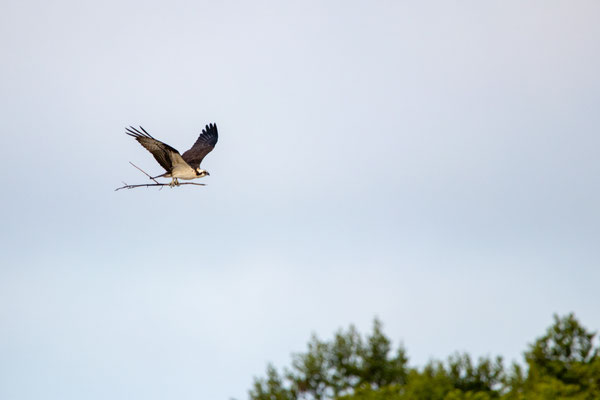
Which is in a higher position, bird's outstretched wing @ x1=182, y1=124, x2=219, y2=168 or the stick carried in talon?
bird's outstretched wing @ x1=182, y1=124, x2=219, y2=168

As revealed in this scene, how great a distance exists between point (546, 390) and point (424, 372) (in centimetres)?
890

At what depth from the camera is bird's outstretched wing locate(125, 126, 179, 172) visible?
117ft

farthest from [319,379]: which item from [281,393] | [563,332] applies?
[563,332]

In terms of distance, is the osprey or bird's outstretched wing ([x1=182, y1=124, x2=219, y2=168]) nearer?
the osprey

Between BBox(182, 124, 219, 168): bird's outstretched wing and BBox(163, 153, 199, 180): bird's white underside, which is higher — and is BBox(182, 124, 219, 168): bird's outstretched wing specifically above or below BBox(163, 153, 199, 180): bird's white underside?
above

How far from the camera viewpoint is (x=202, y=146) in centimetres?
4228

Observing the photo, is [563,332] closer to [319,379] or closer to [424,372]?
[424,372]

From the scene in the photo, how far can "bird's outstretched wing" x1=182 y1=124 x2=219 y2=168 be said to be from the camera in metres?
40.1

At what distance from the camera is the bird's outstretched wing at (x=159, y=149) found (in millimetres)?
35812

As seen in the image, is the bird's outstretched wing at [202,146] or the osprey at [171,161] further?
the bird's outstretched wing at [202,146]

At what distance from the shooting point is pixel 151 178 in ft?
114

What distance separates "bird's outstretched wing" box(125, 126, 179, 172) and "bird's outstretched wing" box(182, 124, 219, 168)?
2052mm

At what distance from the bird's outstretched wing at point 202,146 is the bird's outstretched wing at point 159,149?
2.05 meters

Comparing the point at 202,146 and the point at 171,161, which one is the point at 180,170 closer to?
the point at 171,161
